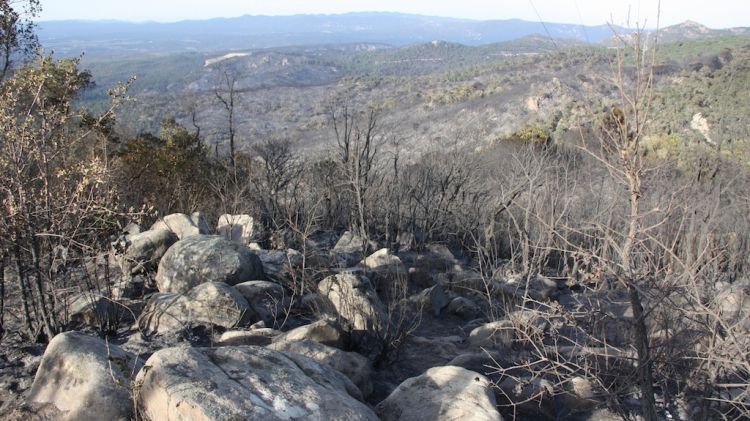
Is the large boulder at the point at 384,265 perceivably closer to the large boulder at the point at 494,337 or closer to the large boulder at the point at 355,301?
the large boulder at the point at 355,301

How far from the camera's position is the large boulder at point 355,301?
5562 mm

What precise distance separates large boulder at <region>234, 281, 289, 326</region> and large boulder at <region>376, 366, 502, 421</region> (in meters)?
2.01

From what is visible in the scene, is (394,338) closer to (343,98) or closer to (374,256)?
(374,256)

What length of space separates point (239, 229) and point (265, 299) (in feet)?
9.84

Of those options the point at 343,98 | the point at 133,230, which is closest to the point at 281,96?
the point at 343,98

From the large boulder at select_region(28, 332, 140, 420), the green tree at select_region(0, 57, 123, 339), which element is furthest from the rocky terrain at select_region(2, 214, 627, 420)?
the green tree at select_region(0, 57, 123, 339)

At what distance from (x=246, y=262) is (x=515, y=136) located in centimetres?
2415

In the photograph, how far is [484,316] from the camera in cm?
772

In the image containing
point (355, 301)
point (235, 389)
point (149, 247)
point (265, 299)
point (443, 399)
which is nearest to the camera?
point (235, 389)

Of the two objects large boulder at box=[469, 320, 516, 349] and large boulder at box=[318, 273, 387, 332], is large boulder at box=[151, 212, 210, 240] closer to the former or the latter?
large boulder at box=[318, 273, 387, 332]

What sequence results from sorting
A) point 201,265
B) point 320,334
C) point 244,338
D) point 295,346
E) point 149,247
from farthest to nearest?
point 149,247 < point 201,265 < point 320,334 < point 244,338 < point 295,346

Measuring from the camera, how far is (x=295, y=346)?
14.6 feet

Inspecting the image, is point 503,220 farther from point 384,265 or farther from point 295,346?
point 295,346

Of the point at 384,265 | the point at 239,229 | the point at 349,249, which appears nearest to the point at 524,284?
the point at 384,265
